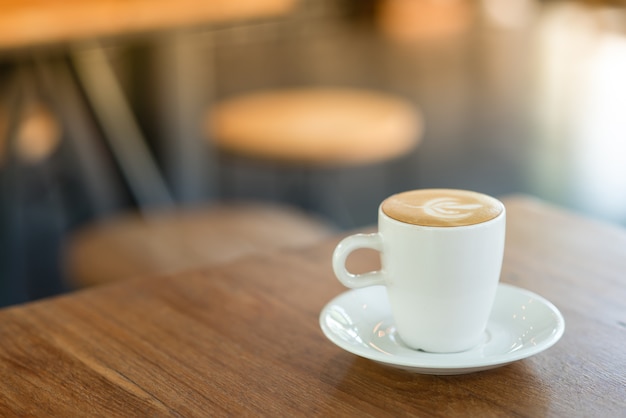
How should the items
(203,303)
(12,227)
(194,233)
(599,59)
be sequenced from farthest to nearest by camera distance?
(599,59) < (12,227) < (194,233) < (203,303)

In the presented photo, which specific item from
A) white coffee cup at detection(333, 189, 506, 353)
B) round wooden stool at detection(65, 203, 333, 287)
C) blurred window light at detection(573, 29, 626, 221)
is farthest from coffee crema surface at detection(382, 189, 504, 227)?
blurred window light at detection(573, 29, 626, 221)

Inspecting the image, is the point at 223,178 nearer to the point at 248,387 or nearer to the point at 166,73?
the point at 166,73

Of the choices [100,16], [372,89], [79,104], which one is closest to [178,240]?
[100,16]

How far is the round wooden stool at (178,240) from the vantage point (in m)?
1.32

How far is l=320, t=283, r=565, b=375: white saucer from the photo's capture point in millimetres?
A: 527

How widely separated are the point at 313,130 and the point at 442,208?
1176mm

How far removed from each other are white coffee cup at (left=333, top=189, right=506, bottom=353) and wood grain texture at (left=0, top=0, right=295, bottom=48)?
1227mm

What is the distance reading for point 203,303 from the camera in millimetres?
679

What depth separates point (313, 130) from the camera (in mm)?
1708

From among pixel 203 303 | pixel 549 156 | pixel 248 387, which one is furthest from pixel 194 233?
pixel 549 156

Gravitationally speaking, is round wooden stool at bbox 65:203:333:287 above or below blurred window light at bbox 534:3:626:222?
above

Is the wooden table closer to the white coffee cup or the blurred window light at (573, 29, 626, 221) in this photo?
the white coffee cup

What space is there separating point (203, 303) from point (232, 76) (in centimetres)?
196

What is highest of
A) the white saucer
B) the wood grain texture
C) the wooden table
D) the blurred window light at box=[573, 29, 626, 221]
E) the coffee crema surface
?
the coffee crema surface
